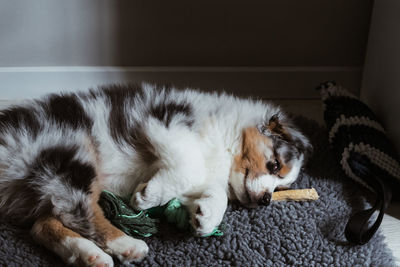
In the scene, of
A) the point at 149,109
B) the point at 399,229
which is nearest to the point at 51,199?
the point at 149,109

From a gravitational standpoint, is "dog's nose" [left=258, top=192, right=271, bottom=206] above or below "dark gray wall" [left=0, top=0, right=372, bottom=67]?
below

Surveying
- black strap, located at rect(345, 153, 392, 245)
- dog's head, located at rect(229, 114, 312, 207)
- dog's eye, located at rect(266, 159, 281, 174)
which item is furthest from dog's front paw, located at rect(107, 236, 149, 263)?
black strap, located at rect(345, 153, 392, 245)

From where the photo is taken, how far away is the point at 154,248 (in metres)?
2.10

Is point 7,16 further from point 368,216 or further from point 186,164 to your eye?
point 368,216

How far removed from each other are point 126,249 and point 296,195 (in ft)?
3.07

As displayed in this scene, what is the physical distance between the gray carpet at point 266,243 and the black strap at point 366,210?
53mm

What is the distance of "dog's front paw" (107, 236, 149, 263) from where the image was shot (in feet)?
6.42

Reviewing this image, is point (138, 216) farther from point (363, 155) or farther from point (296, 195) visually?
point (363, 155)

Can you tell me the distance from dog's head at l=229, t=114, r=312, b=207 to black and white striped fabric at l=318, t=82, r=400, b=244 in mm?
329

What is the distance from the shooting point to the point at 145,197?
2.11 metres

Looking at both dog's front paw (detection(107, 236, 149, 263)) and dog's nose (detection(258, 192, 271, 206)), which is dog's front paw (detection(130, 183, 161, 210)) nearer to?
dog's front paw (detection(107, 236, 149, 263))

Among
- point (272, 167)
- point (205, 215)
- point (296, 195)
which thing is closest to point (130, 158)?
point (205, 215)

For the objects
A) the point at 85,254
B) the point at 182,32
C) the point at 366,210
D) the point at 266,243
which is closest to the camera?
the point at 85,254

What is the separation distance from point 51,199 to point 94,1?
167cm
